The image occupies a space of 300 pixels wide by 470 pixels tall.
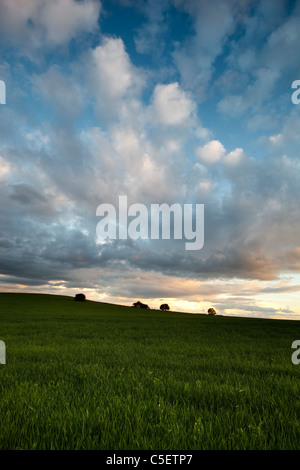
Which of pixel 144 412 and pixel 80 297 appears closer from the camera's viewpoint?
pixel 144 412

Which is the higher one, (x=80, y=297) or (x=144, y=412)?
(x=144, y=412)

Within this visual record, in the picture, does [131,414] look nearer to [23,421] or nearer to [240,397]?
[23,421]

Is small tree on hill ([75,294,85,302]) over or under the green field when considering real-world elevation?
under

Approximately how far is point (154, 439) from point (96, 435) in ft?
2.34

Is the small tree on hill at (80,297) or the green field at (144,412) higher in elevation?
the green field at (144,412)

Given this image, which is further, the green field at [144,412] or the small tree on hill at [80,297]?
the small tree on hill at [80,297]

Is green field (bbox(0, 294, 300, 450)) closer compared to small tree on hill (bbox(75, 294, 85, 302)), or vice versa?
green field (bbox(0, 294, 300, 450))
